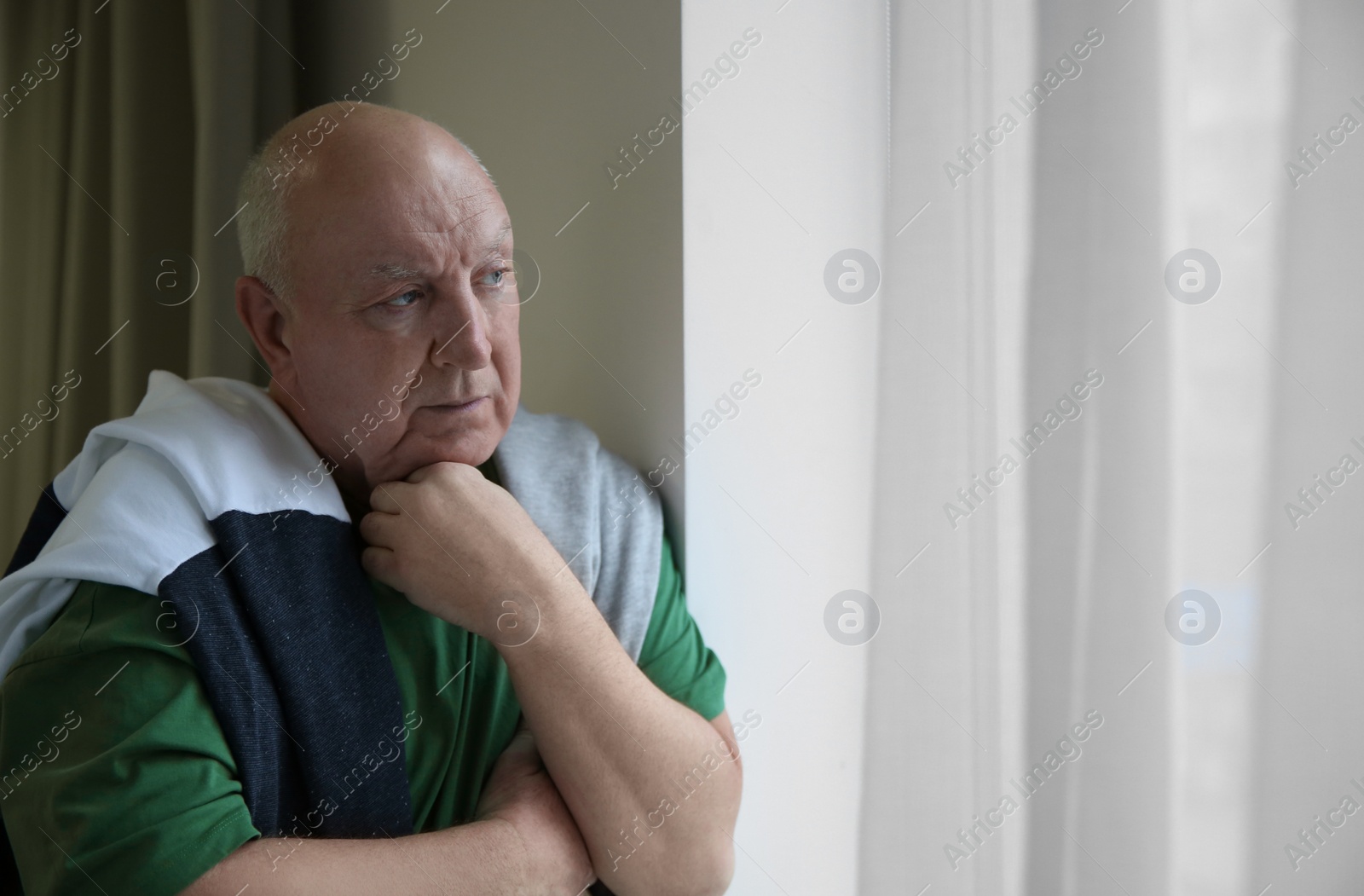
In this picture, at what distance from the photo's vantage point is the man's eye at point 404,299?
0.90 meters

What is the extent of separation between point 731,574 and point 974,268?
44 cm

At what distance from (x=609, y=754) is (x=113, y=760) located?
40 cm

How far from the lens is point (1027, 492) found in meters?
1.00

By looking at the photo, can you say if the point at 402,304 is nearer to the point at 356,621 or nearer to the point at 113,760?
the point at 356,621

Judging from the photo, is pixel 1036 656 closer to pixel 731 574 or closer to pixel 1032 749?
pixel 1032 749

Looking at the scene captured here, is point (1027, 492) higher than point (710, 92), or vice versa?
point (710, 92)

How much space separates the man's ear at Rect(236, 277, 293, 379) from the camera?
0.95 metres

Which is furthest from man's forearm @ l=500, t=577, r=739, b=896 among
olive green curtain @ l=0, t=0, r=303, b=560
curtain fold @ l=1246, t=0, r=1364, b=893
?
olive green curtain @ l=0, t=0, r=303, b=560

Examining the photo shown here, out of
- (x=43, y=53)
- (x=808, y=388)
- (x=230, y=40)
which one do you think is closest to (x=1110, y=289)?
(x=808, y=388)

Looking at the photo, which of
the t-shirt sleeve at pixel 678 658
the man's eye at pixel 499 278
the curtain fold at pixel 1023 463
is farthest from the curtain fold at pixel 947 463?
the man's eye at pixel 499 278

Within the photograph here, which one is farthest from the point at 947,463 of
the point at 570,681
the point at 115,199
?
the point at 115,199

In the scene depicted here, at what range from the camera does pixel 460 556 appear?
0.90m

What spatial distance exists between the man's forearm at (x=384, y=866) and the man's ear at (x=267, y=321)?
46cm

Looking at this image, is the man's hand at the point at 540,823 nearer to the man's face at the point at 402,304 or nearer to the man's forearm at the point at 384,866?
the man's forearm at the point at 384,866
